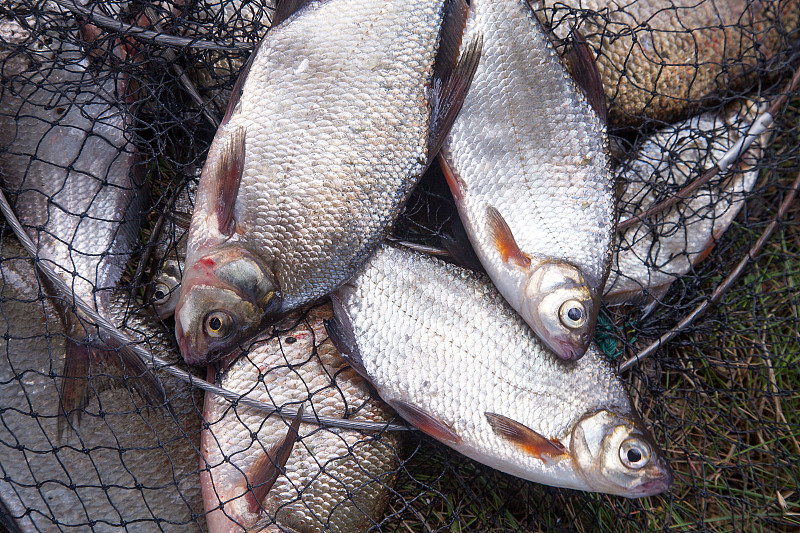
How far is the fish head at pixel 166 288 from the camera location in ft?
8.29

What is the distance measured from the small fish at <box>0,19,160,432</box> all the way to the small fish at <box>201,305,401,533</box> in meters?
0.47

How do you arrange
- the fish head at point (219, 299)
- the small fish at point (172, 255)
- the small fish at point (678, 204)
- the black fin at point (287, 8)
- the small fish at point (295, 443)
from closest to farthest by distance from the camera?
1. the fish head at point (219, 299)
2. the black fin at point (287, 8)
3. the small fish at point (295, 443)
4. the small fish at point (172, 255)
5. the small fish at point (678, 204)

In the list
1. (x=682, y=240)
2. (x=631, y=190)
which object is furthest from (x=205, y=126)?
(x=682, y=240)

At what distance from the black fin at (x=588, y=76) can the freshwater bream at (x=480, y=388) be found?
0.94m

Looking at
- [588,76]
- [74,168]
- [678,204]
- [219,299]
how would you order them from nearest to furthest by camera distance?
1. [219,299]
2. [588,76]
3. [74,168]
4. [678,204]

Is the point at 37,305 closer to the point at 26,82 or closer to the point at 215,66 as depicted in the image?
the point at 26,82

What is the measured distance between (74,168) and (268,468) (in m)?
1.50

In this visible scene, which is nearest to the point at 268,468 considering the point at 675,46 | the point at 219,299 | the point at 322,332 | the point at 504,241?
the point at 322,332

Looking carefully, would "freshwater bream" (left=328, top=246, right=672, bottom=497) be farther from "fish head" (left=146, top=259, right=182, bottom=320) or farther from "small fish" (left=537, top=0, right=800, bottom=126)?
"small fish" (left=537, top=0, right=800, bottom=126)

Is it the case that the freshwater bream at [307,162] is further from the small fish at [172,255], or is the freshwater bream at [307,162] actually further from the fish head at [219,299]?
the small fish at [172,255]

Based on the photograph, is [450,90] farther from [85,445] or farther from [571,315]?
[85,445]

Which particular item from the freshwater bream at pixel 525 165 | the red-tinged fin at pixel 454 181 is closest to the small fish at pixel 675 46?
the freshwater bream at pixel 525 165

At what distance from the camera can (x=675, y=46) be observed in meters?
2.82

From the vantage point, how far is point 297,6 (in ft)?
7.14
